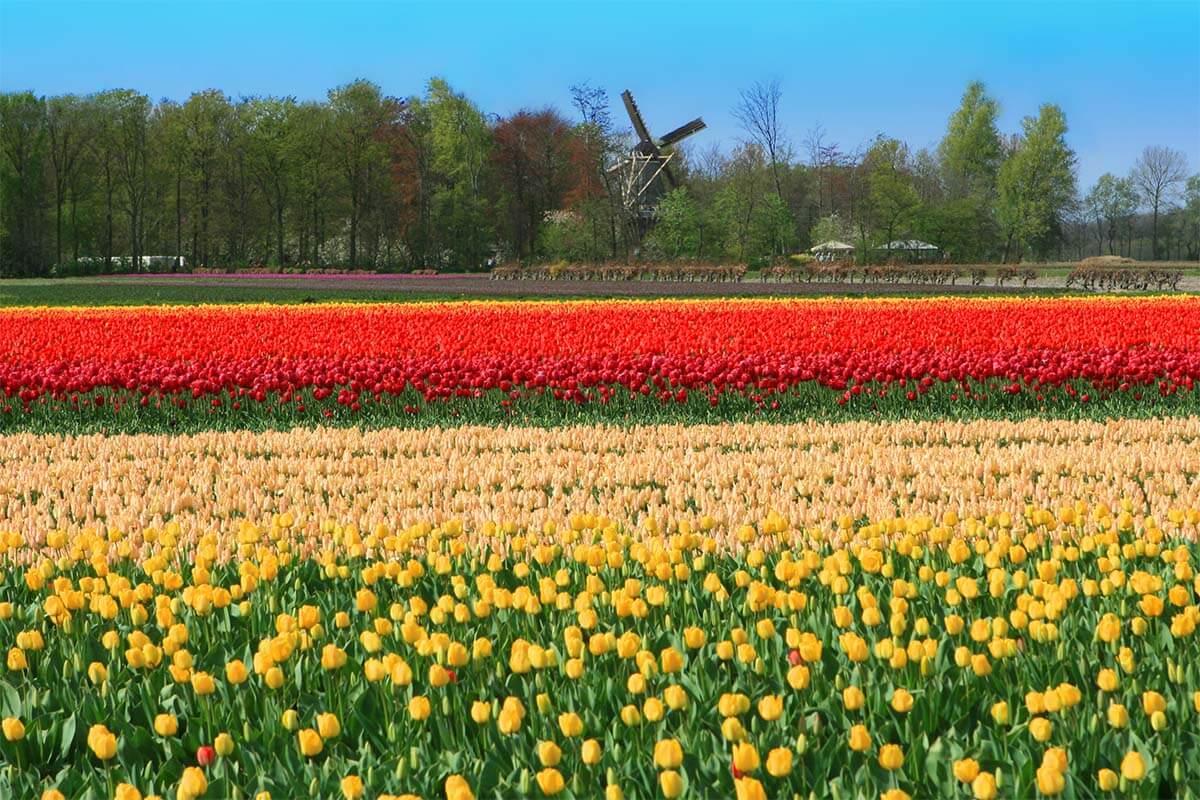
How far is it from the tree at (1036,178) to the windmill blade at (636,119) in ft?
81.1

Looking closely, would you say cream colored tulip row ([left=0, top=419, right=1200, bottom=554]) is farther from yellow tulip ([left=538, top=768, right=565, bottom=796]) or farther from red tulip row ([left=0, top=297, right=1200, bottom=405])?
yellow tulip ([left=538, top=768, right=565, bottom=796])

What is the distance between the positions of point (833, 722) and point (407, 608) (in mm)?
1735

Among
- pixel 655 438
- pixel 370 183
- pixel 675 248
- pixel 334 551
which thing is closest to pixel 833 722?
pixel 334 551

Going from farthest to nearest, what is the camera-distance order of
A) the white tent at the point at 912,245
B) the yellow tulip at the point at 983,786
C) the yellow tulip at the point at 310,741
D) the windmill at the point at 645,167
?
1. the white tent at the point at 912,245
2. the windmill at the point at 645,167
3. the yellow tulip at the point at 310,741
4. the yellow tulip at the point at 983,786

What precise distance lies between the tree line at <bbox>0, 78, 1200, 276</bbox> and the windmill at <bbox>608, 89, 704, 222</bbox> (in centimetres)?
118

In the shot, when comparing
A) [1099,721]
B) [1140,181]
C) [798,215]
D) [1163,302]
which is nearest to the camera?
[1099,721]

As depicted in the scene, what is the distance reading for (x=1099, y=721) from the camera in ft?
10.7

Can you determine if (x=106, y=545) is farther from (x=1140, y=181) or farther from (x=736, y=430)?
(x=1140, y=181)

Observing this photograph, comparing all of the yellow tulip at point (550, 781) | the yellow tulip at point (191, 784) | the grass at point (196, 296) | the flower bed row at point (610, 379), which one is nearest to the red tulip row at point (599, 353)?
the flower bed row at point (610, 379)

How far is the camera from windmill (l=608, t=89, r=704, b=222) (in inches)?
2095

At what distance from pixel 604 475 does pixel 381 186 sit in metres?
59.2

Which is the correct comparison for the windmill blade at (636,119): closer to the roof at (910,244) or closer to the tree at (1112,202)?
the roof at (910,244)

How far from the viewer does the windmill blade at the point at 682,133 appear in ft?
177

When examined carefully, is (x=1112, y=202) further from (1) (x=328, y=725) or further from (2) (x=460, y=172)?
(1) (x=328, y=725)
